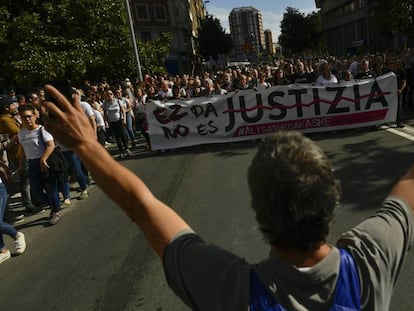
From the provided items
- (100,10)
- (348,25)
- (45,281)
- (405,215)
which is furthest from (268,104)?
(348,25)

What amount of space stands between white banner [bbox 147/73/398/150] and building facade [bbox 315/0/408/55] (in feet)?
162

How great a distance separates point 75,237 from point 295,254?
485 centimetres

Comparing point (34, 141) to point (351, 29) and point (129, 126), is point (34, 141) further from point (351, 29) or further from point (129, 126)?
point (351, 29)

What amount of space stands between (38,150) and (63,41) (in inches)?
530

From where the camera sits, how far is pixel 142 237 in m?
5.30

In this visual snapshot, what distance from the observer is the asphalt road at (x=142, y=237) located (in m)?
3.99

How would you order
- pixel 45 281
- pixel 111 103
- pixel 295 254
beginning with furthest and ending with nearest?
1. pixel 111 103
2. pixel 45 281
3. pixel 295 254

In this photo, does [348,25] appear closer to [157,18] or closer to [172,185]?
[157,18]

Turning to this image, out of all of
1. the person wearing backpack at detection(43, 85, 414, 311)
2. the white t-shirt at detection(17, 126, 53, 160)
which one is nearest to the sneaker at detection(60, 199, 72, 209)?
the white t-shirt at detection(17, 126, 53, 160)

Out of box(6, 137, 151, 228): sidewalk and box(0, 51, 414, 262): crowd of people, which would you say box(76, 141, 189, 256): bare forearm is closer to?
box(0, 51, 414, 262): crowd of people

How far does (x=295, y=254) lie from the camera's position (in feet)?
4.12

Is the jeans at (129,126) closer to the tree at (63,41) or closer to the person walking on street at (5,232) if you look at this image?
the person walking on street at (5,232)

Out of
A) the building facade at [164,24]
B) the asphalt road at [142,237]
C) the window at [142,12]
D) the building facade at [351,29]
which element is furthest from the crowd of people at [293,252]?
the building facade at [351,29]

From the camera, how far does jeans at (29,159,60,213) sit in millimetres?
6406
